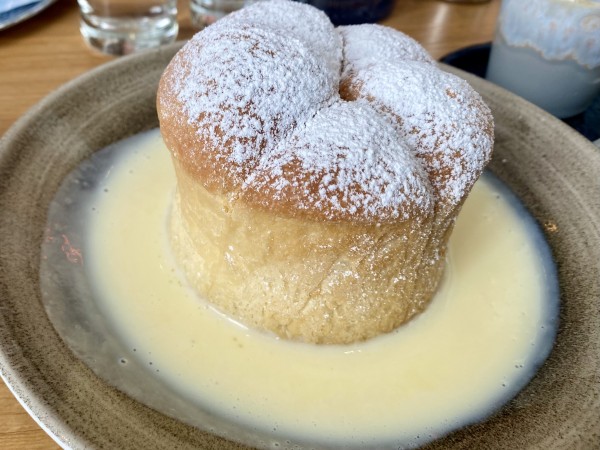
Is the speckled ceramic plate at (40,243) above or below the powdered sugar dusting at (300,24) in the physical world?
below

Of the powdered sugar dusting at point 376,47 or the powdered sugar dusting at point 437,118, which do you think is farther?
the powdered sugar dusting at point 376,47

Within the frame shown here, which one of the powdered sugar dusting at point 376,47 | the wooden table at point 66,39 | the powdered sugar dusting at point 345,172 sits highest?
the powdered sugar dusting at point 376,47

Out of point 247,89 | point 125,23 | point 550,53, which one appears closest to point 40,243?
point 247,89

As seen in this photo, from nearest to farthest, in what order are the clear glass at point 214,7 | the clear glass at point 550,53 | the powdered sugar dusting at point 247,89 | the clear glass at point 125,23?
the powdered sugar dusting at point 247,89 → the clear glass at point 550,53 → the clear glass at point 125,23 → the clear glass at point 214,7

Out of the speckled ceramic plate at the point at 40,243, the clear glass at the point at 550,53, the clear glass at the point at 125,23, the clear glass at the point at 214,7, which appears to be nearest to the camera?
the speckled ceramic plate at the point at 40,243

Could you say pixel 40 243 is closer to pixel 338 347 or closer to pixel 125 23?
pixel 338 347

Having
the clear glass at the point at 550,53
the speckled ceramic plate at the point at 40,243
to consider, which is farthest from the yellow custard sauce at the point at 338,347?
the clear glass at the point at 550,53

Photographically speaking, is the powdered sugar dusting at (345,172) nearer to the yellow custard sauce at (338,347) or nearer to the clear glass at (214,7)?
the yellow custard sauce at (338,347)

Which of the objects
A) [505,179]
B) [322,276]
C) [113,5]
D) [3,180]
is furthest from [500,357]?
[113,5]
